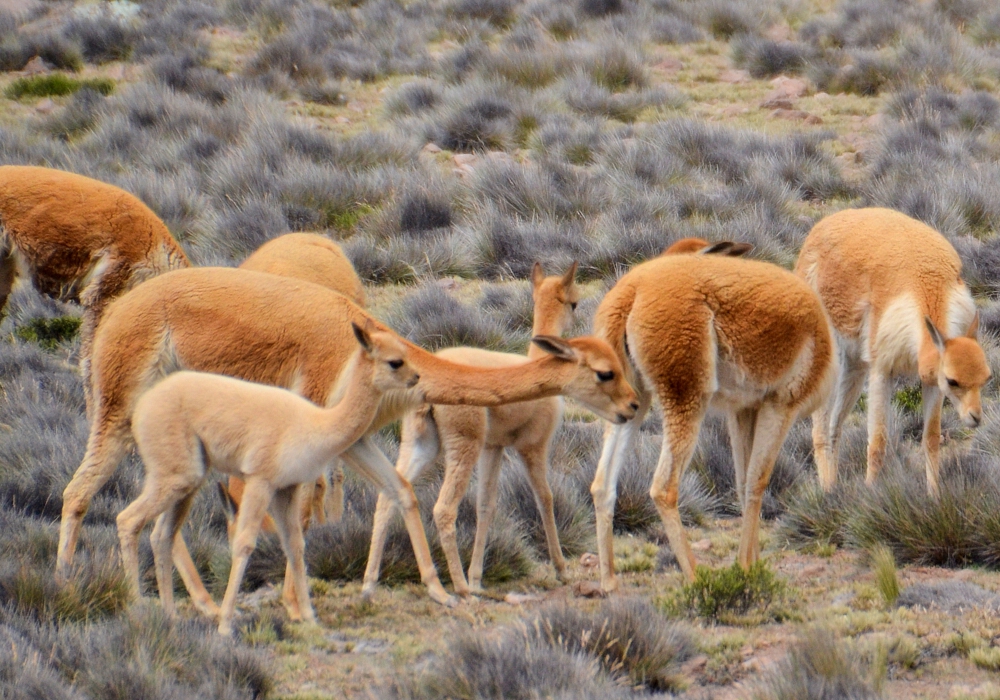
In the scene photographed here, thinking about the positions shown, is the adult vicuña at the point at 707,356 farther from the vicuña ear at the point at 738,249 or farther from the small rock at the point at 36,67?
the small rock at the point at 36,67

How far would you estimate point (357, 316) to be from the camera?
5.81 metres

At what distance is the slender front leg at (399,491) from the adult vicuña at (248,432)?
39cm

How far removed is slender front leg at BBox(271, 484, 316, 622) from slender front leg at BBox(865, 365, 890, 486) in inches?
152

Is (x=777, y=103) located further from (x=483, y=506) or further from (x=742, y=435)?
(x=483, y=506)

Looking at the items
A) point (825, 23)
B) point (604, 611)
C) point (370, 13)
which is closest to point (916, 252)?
point (604, 611)

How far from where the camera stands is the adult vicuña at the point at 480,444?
241 inches

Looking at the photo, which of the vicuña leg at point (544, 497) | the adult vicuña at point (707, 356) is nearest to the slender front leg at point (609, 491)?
the adult vicuña at point (707, 356)

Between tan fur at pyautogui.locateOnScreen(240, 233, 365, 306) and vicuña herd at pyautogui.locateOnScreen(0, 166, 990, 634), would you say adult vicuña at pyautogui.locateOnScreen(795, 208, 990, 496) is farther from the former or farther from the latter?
tan fur at pyautogui.locateOnScreen(240, 233, 365, 306)

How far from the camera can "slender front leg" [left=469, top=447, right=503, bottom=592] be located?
6273 millimetres

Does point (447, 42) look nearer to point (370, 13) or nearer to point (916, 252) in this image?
point (370, 13)

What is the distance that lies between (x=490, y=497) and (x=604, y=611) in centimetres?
157

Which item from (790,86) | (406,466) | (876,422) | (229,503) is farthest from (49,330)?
(790,86)

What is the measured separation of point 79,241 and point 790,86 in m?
13.6

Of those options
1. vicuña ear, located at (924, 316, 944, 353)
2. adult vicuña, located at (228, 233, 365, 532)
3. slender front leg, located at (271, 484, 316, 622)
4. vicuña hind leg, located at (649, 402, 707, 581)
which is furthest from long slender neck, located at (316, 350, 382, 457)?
vicuña ear, located at (924, 316, 944, 353)
